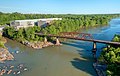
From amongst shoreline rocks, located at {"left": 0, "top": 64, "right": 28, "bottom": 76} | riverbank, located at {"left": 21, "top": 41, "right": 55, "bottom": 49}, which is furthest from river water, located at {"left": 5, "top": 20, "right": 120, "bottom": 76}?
riverbank, located at {"left": 21, "top": 41, "right": 55, "bottom": 49}

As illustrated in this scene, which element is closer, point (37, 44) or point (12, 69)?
point (12, 69)

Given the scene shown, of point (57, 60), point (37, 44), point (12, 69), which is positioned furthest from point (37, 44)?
point (12, 69)

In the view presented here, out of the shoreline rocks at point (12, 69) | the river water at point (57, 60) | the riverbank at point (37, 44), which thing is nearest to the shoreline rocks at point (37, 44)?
the riverbank at point (37, 44)

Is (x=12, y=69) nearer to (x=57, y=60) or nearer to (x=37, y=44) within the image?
(x=57, y=60)

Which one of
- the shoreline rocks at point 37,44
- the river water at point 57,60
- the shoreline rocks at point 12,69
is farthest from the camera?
the shoreline rocks at point 37,44

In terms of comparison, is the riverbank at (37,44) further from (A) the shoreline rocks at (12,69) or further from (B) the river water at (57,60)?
(A) the shoreline rocks at (12,69)

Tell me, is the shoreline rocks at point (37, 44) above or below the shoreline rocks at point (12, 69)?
above

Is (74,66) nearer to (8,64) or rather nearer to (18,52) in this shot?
(8,64)

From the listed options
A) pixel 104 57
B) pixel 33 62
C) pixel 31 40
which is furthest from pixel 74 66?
pixel 31 40
